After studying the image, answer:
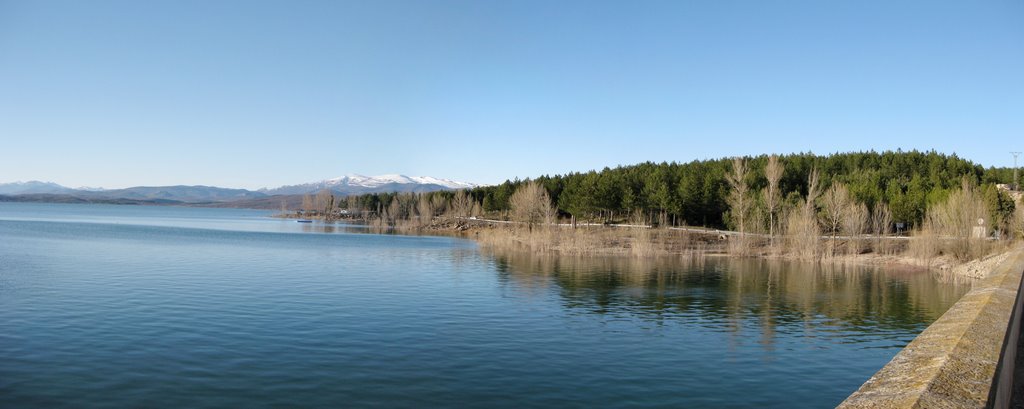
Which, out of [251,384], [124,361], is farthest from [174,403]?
[124,361]

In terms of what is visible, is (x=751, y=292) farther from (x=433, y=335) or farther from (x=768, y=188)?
(x=768, y=188)

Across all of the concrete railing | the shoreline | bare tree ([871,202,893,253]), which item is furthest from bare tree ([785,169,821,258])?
the concrete railing

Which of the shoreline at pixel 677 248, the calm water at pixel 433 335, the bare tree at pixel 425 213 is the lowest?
the calm water at pixel 433 335

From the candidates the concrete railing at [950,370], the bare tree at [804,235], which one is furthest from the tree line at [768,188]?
the concrete railing at [950,370]

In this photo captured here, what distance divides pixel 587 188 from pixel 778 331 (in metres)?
84.4

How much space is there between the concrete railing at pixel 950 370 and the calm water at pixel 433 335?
9.03m

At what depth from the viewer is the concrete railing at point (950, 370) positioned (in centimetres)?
551

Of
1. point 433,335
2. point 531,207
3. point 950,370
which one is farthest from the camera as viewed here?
point 531,207

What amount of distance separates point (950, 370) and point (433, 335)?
2040cm

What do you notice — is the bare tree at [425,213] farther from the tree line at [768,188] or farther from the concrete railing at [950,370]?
the concrete railing at [950,370]

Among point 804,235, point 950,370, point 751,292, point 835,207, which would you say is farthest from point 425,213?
point 950,370

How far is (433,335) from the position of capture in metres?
25.1

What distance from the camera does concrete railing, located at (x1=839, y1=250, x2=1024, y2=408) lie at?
551cm

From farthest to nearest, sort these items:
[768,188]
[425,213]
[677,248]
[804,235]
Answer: [425,213]
[768,188]
[677,248]
[804,235]
